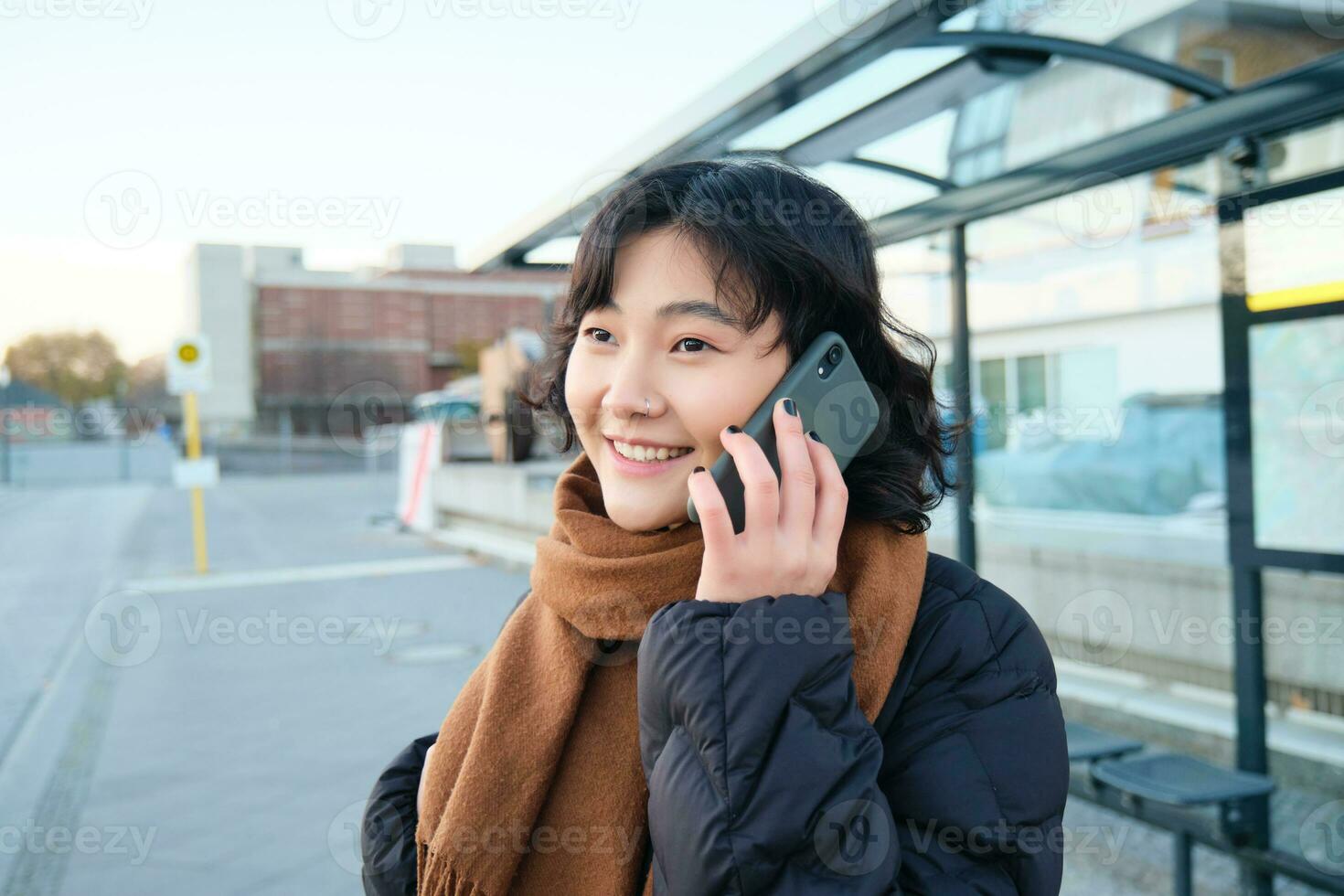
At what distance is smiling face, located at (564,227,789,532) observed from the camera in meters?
1.37

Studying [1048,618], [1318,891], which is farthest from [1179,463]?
[1318,891]

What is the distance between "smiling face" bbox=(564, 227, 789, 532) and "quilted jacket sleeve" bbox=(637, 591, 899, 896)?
26 cm

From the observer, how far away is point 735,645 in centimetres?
117

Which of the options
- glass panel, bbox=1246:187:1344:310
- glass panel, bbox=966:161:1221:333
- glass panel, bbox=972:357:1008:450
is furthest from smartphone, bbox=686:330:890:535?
glass panel, bbox=972:357:1008:450

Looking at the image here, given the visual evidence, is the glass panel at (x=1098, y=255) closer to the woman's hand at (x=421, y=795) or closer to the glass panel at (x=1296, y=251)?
the glass panel at (x=1296, y=251)

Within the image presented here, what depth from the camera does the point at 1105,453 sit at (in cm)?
580

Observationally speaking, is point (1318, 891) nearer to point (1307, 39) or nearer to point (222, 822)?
point (1307, 39)

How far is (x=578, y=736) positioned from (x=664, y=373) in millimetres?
562

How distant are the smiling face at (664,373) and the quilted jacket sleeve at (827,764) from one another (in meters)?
0.25

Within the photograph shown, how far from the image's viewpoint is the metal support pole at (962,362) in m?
4.58

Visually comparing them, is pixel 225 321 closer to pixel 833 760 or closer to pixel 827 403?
pixel 827 403

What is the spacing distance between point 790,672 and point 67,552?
15.6m

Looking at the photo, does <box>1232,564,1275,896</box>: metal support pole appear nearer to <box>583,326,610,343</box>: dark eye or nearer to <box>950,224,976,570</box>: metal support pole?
<box>950,224,976,570</box>: metal support pole

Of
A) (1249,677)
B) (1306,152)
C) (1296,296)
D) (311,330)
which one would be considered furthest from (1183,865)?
(311,330)
